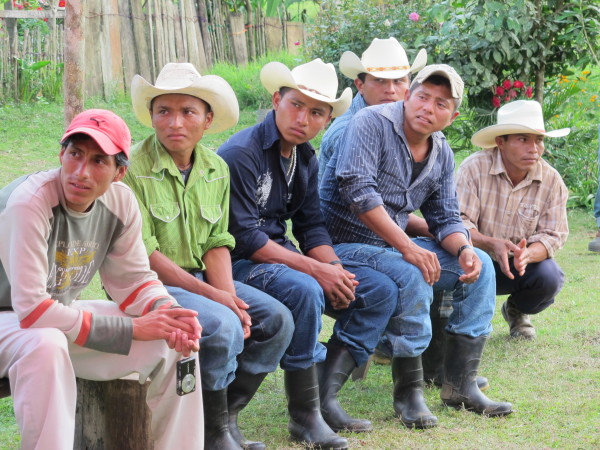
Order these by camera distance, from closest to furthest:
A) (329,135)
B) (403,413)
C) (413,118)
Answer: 1. (403,413)
2. (413,118)
3. (329,135)

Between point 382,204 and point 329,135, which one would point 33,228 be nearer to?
point 382,204

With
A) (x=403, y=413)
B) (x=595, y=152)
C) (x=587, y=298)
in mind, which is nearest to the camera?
(x=403, y=413)

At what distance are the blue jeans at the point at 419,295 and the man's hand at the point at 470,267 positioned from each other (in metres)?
0.08

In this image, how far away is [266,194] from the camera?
4.45 m

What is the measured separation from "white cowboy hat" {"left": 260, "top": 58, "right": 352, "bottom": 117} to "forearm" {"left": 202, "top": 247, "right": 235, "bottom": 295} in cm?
94

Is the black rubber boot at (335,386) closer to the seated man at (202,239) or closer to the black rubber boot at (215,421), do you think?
the seated man at (202,239)

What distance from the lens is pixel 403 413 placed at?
174 inches

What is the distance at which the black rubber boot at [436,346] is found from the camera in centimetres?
505

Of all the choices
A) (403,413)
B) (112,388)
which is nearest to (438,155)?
(403,413)

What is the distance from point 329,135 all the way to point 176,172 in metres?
1.46

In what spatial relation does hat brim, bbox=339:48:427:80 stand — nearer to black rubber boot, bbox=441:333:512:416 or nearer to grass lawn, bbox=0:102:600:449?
grass lawn, bbox=0:102:600:449

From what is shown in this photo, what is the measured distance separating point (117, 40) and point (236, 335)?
8807mm

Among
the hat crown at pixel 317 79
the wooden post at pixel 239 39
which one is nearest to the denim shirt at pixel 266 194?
the hat crown at pixel 317 79

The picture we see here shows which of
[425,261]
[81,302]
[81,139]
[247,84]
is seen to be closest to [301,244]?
[425,261]
